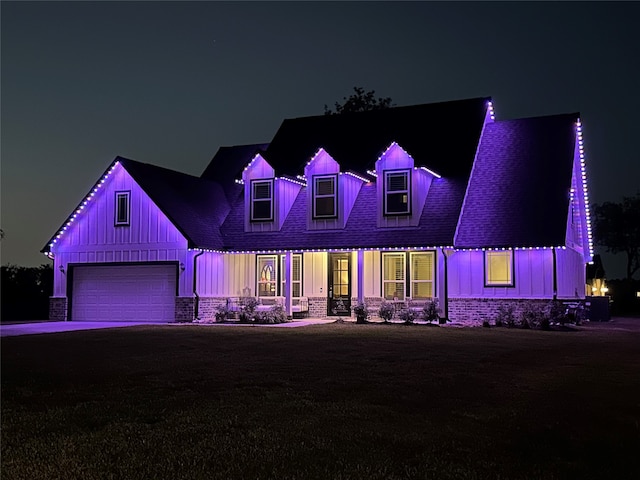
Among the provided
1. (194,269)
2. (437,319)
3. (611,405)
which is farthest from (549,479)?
(194,269)

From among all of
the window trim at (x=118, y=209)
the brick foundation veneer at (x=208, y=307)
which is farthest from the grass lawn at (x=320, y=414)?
the window trim at (x=118, y=209)

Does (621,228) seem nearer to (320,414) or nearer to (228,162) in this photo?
(228,162)

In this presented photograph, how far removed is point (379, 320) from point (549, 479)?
1998 cm

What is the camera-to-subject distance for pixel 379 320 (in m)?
25.5

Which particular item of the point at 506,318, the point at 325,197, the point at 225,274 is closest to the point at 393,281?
the point at 325,197

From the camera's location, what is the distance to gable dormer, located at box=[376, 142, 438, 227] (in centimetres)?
2545

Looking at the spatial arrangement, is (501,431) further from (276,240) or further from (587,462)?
(276,240)

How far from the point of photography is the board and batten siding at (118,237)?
26250 millimetres

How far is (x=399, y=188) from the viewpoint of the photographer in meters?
25.8

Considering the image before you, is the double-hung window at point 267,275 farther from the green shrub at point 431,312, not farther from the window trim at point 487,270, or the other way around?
the window trim at point 487,270

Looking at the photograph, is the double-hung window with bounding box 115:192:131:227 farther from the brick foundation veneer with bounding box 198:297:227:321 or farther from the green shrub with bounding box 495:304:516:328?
the green shrub with bounding box 495:304:516:328

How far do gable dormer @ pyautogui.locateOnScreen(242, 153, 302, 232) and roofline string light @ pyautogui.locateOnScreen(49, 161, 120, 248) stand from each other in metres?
5.18

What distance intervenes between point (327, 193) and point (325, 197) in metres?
0.17

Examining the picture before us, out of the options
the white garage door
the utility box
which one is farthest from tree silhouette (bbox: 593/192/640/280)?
the white garage door
